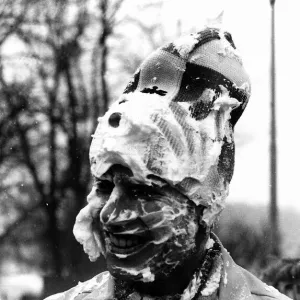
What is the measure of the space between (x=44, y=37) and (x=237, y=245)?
268cm

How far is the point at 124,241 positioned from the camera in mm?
1527

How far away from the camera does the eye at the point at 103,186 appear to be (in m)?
1.58

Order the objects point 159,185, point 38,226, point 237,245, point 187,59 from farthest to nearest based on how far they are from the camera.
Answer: point 237,245 → point 38,226 → point 187,59 → point 159,185

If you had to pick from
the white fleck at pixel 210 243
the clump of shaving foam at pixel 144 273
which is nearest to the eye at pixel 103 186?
the clump of shaving foam at pixel 144 273

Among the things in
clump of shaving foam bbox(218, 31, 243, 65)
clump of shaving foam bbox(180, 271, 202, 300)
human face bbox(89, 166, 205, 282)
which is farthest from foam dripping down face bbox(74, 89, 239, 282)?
clump of shaving foam bbox(218, 31, 243, 65)

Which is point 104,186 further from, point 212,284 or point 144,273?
point 212,284

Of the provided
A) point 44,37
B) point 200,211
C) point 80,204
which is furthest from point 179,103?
point 44,37

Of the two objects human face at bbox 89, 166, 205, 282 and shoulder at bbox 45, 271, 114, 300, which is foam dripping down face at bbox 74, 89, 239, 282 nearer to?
human face at bbox 89, 166, 205, 282

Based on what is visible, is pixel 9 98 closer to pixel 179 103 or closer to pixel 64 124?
pixel 64 124

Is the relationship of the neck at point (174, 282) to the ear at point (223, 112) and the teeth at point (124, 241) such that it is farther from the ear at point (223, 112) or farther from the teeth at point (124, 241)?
the ear at point (223, 112)

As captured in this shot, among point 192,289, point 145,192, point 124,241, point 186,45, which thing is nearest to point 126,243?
point 124,241

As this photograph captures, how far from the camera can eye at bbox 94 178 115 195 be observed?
1.58 meters

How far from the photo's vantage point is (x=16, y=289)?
15.5 ft

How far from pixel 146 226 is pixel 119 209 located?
85mm
